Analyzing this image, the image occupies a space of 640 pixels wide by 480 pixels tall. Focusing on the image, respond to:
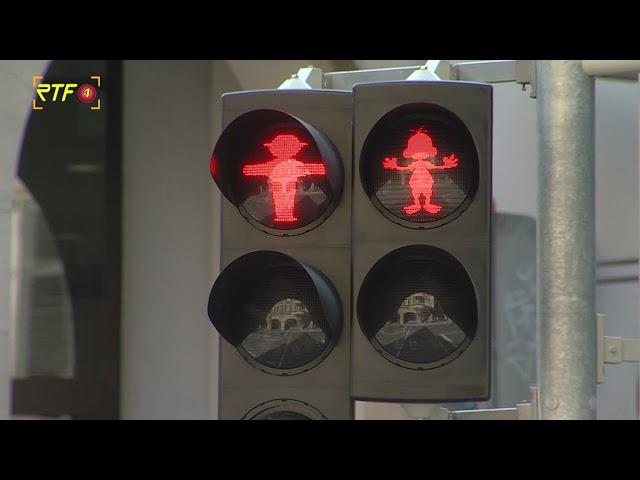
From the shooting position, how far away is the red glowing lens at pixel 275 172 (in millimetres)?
3033

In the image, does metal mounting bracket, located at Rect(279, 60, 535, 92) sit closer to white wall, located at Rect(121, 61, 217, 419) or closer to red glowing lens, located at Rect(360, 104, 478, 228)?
red glowing lens, located at Rect(360, 104, 478, 228)

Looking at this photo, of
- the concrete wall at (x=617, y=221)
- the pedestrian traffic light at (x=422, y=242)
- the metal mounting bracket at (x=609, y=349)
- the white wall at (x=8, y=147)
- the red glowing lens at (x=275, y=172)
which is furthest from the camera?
the white wall at (x=8, y=147)

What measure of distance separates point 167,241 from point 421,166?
288 inches

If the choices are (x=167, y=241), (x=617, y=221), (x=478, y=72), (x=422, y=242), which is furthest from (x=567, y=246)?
(x=167, y=241)

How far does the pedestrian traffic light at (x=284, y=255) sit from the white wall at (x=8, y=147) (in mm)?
6173

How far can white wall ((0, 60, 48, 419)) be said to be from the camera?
9.09m

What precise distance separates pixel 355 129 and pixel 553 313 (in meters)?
0.67

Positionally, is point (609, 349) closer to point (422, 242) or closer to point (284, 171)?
point (422, 242)

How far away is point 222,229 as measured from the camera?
3.13 meters

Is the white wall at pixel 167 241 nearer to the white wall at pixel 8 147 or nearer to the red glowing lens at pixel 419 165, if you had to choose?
the white wall at pixel 8 147

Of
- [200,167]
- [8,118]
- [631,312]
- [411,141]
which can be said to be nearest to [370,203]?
[411,141]

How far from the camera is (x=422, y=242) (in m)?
2.92

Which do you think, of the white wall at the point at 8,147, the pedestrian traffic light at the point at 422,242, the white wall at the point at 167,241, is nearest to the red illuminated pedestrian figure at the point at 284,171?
the pedestrian traffic light at the point at 422,242

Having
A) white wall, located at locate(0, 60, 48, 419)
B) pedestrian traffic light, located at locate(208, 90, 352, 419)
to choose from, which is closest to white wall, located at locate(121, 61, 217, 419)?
white wall, located at locate(0, 60, 48, 419)
